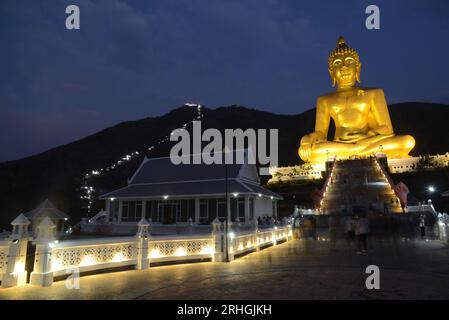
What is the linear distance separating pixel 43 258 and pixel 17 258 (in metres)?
0.55

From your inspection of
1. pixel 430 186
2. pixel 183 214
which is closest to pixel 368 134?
pixel 430 186

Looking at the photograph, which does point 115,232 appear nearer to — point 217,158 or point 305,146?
point 217,158

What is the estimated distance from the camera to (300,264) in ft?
35.7

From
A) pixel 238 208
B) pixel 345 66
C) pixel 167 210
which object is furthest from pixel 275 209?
pixel 345 66

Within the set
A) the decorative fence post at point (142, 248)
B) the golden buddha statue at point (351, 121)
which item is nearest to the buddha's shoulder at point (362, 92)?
the golden buddha statue at point (351, 121)

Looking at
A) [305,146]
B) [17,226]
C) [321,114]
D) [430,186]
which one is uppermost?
[321,114]

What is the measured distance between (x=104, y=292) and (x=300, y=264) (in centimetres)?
618

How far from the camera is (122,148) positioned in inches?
3671

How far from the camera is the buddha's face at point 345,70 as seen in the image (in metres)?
39.1

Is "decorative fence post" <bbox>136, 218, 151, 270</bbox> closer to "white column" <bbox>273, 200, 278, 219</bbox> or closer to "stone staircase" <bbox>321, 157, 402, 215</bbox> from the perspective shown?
"stone staircase" <bbox>321, 157, 402, 215</bbox>

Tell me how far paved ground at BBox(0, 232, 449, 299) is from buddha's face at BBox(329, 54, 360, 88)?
31.4 m

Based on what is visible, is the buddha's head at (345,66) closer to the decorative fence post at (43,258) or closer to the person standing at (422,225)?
the person standing at (422,225)

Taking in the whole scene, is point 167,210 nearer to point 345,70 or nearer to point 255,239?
point 255,239

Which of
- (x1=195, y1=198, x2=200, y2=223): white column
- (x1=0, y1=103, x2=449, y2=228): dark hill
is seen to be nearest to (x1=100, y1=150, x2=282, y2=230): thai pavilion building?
(x1=195, y1=198, x2=200, y2=223): white column
